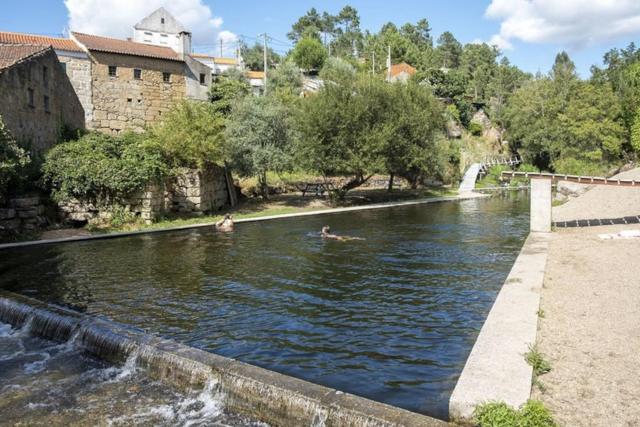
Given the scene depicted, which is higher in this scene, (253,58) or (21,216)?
(253,58)

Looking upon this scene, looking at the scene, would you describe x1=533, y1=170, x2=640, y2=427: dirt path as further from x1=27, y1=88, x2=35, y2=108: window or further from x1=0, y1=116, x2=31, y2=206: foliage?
x1=27, y1=88, x2=35, y2=108: window

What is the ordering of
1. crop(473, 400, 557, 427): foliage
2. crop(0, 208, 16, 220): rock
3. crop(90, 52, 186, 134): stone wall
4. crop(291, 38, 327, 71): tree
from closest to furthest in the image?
crop(473, 400, 557, 427): foliage
crop(0, 208, 16, 220): rock
crop(90, 52, 186, 134): stone wall
crop(291, 38, 327, 71): tree

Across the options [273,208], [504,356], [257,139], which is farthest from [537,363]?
[257,139]

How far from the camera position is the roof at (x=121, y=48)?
140ft

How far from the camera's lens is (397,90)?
38.0 meters

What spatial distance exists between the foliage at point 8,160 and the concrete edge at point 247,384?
1231 centimetres

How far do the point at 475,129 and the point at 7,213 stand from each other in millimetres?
65533

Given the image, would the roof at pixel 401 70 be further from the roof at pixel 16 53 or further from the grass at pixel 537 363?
the grass at pixel 537 363

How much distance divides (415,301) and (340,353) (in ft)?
11.8

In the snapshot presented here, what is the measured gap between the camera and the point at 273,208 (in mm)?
33844

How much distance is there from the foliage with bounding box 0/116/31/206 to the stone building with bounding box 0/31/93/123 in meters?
21.9

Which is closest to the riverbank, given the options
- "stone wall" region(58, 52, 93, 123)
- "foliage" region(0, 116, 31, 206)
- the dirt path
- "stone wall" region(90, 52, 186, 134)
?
"foliage" region(0, 116, 31, 206)

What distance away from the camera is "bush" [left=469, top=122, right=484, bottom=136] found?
75.1m

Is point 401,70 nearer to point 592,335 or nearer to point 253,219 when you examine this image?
point 253,219
